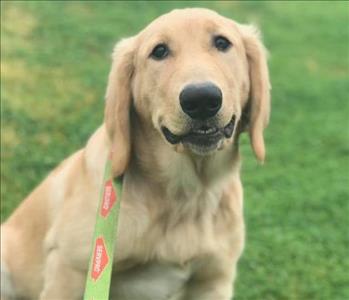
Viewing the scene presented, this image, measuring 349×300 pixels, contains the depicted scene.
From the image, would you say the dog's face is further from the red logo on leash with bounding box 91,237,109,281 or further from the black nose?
the red logo on leash with bounding box 91,237,109,281

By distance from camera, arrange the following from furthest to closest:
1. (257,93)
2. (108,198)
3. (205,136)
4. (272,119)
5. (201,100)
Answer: (272,119)
(257,93)
(108,198)
(205,136)
(201,100)

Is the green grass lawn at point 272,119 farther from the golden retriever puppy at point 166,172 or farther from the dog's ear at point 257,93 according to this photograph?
the dog's ear at point 257,93

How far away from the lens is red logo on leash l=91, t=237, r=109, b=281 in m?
3.31

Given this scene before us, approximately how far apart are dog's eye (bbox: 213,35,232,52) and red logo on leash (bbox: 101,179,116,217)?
721 mm

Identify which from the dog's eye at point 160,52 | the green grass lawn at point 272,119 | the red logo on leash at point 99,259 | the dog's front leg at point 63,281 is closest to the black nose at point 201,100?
the dog's eye at point 160,52

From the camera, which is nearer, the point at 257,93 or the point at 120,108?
the point at 120,108

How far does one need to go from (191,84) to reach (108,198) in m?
0.64

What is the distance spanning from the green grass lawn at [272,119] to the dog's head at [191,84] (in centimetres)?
167

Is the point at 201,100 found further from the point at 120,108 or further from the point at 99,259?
the point at 99,259

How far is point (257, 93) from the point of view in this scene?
3.64m

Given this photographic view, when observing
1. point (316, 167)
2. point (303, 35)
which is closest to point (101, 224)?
point (316, 167)

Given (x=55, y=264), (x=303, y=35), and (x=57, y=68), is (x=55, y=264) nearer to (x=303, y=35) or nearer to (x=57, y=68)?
(x=57, y=68)

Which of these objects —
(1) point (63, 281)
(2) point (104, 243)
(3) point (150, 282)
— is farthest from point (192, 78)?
(1) point (63, 281)

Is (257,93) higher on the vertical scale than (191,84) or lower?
higher
